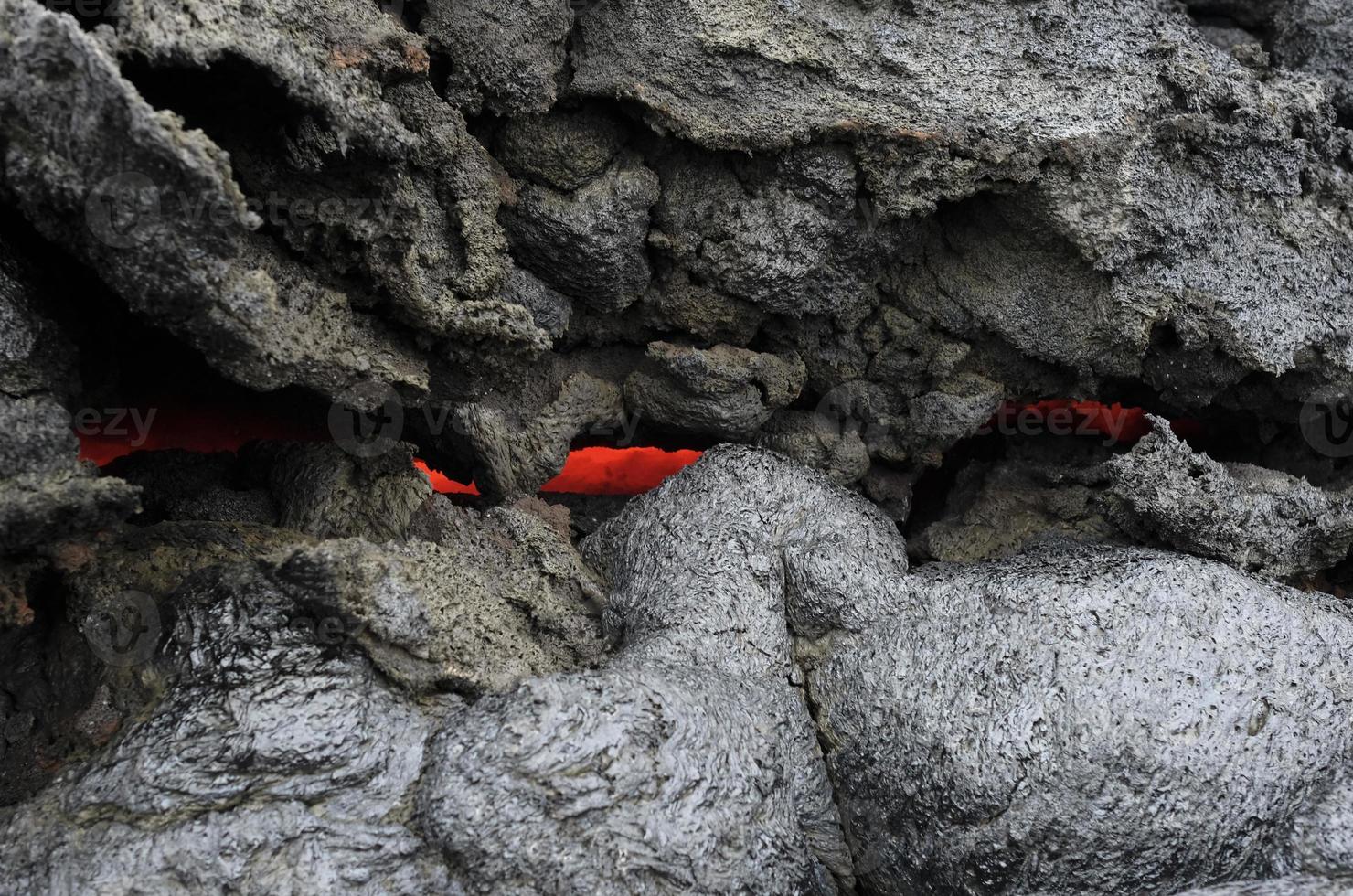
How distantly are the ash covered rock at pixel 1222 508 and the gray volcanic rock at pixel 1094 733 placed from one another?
117mm

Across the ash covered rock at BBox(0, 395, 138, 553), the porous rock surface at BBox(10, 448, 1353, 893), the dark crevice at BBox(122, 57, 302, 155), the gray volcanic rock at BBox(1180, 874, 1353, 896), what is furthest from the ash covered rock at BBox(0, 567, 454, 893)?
the gray volcanic rock at BBox(1180, 874, 1353, 896)

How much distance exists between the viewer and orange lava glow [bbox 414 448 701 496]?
8.55ft

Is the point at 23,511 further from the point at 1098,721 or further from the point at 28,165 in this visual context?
the point at 1098,721

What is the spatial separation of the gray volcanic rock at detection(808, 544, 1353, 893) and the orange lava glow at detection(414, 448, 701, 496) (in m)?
0.72

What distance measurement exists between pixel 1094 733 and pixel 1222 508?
1.90ft

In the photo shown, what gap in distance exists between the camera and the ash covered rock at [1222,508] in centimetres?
216

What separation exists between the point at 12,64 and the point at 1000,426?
200 centimetres

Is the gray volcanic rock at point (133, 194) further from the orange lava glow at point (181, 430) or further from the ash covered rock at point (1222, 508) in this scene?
the ash covered rock at point (1222, 508)

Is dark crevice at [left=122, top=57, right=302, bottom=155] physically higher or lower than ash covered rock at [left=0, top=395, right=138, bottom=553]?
higher

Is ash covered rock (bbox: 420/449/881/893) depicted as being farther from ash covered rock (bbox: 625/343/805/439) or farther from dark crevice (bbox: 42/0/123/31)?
dark crevice (bbox: 42/0/123/31)

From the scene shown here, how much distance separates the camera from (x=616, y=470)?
2645 mm

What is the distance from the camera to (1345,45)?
102 inches

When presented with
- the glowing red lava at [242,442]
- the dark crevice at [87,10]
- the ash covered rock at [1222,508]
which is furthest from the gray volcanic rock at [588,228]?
the ash covered rock at [1222,508]

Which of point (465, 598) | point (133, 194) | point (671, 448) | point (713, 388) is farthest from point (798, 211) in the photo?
point (133, 194)
